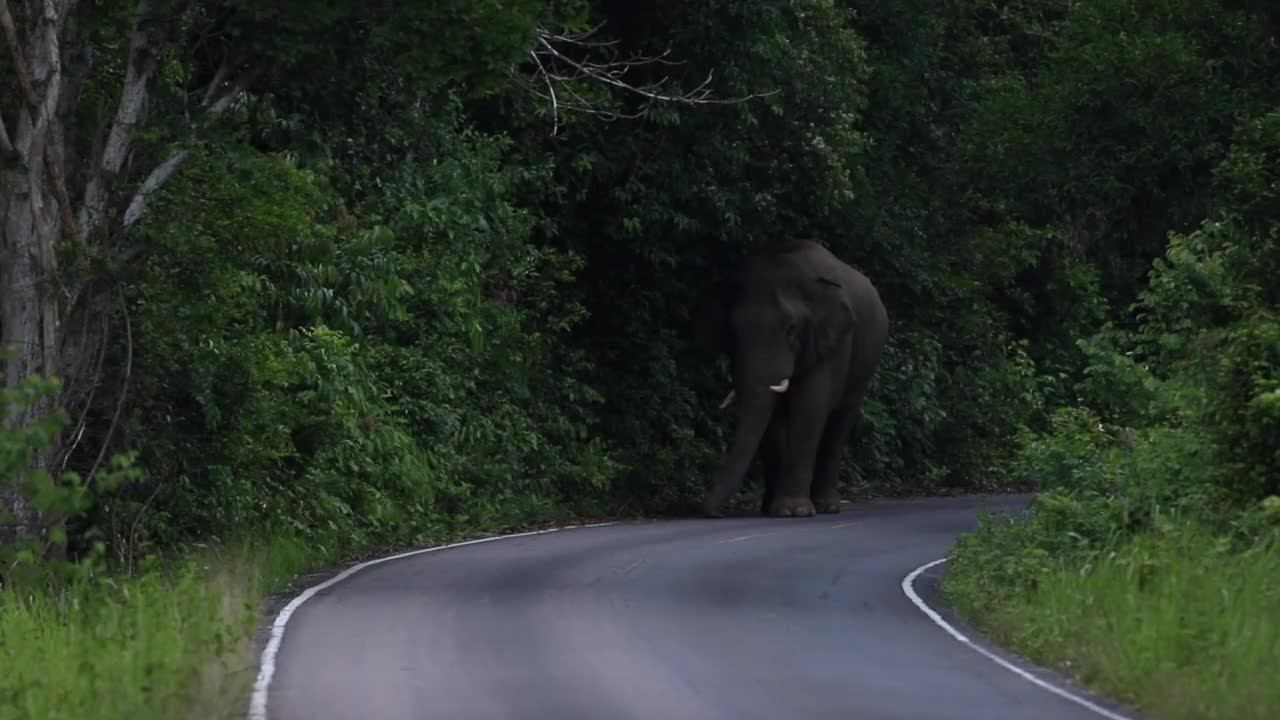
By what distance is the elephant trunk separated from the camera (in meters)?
29.2

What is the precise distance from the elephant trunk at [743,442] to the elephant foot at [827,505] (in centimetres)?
242

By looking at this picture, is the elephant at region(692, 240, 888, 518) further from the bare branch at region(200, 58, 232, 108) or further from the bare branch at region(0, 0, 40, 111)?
the bare branch at region(0, 0, 40, 111)

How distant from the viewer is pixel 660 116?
98.4ft

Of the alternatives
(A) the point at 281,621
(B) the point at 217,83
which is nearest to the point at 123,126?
(B) the point at 217,83

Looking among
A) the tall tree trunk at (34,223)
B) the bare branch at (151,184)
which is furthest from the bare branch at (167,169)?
the tall tree trunk at (34,223)

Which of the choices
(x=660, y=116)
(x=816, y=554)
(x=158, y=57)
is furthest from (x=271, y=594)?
(x=660, y=116)

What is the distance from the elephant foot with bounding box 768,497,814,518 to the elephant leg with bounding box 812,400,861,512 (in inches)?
73.2

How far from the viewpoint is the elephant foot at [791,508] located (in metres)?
30.4

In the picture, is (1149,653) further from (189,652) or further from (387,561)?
(387,561)

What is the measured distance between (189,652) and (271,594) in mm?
5650

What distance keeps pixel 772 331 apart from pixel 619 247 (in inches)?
125

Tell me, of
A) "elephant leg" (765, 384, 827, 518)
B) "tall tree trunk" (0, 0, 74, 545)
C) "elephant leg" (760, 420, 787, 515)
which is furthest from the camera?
"elephant leg" (760, 420, 787, 515)

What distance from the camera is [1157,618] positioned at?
13.9 metres

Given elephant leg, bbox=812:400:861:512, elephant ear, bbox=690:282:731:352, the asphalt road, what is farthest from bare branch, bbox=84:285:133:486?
elephant leg, bbox=812:400:861:512
